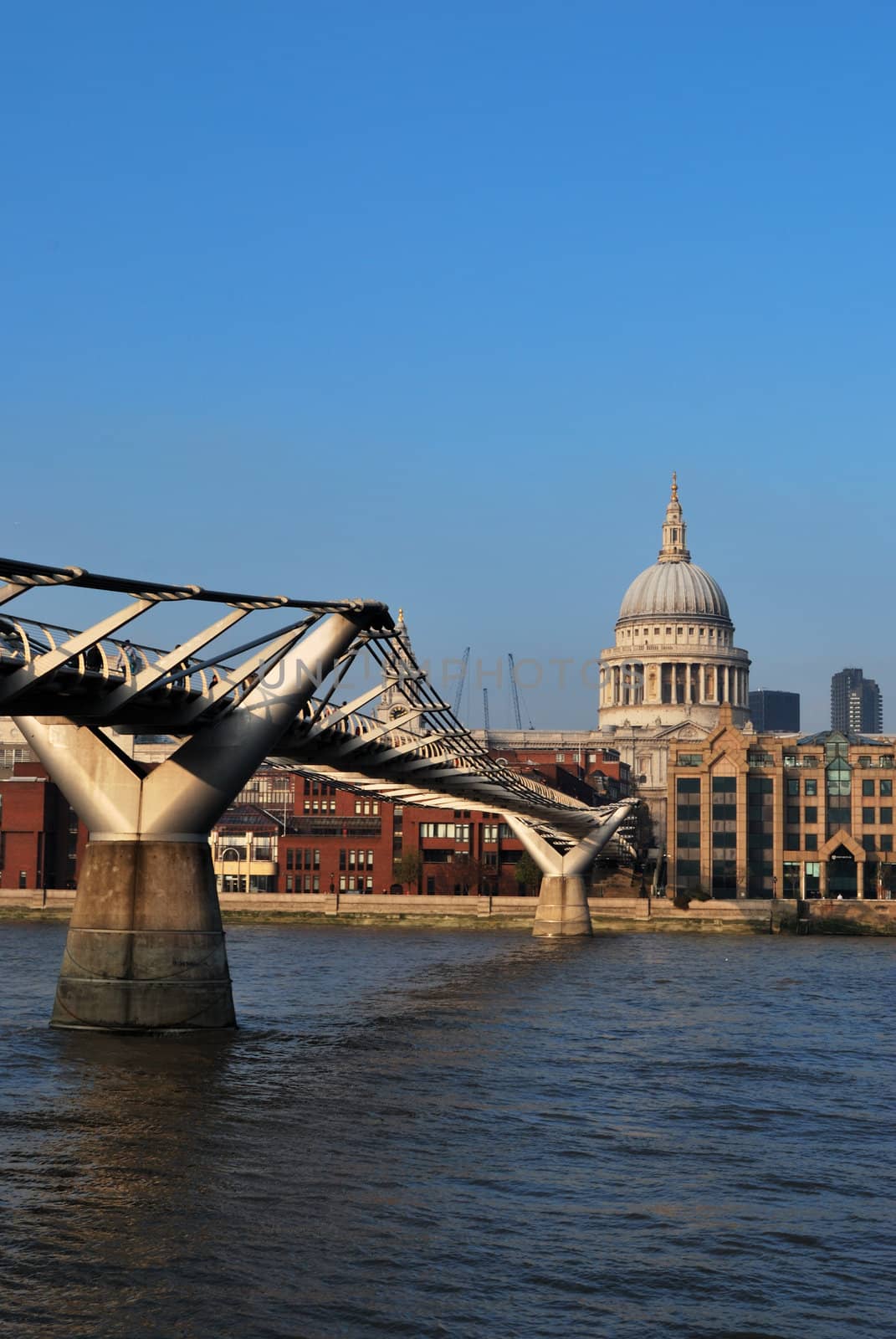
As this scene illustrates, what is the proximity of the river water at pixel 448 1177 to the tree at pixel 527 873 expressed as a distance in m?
72.4

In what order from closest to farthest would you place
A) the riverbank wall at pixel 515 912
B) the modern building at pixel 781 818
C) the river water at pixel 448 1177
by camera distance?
1. the river water at pixel 448 1177
2. the riverbank wall at pixel 515 912
3. the modern building at pixel 781 818

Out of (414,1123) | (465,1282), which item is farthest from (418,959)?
(465,1282)

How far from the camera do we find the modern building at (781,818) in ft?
395

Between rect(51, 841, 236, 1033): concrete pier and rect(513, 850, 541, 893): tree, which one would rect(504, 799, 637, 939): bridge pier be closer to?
rect(513, 850, 541, 893): tree

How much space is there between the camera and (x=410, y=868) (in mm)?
123750

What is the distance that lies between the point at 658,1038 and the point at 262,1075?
45.2ft

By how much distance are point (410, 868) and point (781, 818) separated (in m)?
26.1

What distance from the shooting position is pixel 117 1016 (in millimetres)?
40594

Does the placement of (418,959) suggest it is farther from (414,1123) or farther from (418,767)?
(414,1123)

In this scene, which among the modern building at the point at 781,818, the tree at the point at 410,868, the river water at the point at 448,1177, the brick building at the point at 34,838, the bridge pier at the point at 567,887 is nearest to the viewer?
the river water at the point at 448,1177

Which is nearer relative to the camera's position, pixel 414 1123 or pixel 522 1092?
pixel 414 1123

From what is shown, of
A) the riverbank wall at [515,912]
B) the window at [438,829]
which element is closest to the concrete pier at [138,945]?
the riverbank wall at [515,912]

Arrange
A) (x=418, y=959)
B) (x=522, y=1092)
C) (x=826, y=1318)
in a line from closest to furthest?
(x=826, y=1318) < (x=522, y=1092) < (x=418, y=959)

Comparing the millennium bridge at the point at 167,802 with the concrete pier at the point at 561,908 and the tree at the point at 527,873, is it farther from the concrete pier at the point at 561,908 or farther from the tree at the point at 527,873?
the tree at the point at 527,873
